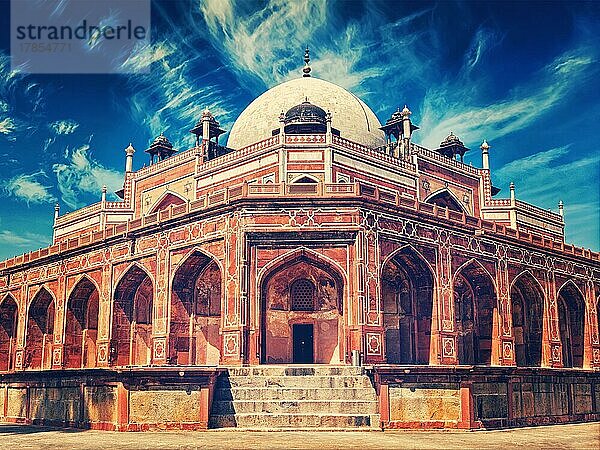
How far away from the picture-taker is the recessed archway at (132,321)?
2998cm

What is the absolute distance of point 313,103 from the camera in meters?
34.8

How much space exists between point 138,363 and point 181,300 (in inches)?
181

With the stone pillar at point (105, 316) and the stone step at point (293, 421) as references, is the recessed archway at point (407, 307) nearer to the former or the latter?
the stone step at point (293, 421)

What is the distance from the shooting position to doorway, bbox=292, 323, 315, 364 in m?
26.1

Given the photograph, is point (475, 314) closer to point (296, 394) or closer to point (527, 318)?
point (527, 318)

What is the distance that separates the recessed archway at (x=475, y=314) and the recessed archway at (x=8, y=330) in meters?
22.6

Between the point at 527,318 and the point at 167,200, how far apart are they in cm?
1763

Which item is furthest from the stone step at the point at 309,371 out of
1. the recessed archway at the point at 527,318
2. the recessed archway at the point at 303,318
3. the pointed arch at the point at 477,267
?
the recessed archway at the point at 527,318

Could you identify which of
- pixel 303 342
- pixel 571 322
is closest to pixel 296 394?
pixel 303 342

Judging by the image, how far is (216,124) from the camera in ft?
113

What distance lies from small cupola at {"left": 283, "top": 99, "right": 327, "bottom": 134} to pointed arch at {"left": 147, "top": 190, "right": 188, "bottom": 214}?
21.5 ft

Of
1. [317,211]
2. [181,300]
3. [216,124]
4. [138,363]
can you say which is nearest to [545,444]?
[317,211]

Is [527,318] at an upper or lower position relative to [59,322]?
upper

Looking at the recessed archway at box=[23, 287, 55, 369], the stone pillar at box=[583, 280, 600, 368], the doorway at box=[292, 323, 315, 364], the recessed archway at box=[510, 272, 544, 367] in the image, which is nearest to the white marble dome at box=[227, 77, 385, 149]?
the recessed archway at box=[510, 272, 544, 367]
